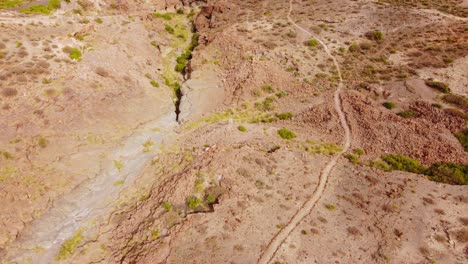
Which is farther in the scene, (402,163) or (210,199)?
(402,163)

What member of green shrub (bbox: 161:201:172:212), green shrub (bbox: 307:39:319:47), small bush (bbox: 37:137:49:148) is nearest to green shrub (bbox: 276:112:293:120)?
green shrub (bbox: 307:39:319:47)

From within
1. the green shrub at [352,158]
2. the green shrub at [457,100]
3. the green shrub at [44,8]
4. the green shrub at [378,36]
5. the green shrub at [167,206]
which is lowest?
the green shrub at [167,206]

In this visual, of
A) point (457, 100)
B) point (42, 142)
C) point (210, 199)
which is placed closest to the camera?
point (210, 199)

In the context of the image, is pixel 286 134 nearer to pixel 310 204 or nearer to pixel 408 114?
pixel 310 204

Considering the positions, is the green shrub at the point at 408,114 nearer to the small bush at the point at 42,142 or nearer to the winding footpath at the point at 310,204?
the winding footpath at the point at 310,204

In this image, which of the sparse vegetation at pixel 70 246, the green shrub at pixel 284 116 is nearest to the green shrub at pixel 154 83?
the green shrub at pixel 284 116

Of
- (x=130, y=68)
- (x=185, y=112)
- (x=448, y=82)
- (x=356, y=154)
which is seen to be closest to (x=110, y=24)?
(x=130, y=68)

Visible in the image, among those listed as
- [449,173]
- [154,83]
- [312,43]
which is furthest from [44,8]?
[449,173]
